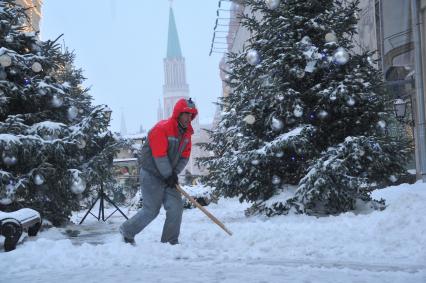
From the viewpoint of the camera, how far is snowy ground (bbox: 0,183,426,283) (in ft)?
14.3

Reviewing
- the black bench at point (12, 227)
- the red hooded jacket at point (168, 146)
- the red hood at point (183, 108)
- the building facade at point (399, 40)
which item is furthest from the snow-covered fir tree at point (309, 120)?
the building facade at point (399, 40)

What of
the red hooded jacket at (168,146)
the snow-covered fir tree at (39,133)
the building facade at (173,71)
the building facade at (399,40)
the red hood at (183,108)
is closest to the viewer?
the red hooded jacket at (168,146)

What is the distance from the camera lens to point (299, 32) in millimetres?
9961

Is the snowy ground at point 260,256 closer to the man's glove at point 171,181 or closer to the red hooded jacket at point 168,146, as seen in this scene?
the man's glove at point 171,181

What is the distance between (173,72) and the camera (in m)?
165

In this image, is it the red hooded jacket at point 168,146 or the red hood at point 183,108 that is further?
the red hood at point 183,108

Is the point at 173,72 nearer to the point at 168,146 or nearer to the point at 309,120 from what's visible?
Result: the point at 309,120

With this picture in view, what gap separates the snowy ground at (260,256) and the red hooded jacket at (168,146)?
37.9 inches

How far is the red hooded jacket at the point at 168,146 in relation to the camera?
6242 millimetres

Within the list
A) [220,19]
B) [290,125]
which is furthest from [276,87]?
[220,19]

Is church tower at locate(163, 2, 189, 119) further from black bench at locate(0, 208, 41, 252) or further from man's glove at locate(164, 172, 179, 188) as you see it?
man's glove at locate(164, 172, 179, 188)

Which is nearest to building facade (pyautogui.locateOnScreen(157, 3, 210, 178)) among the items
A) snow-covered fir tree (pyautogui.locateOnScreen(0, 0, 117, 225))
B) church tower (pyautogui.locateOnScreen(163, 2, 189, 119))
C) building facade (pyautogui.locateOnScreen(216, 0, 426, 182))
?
church tower (pyautogui.locateOnScreen(163, 2, 189, 119))

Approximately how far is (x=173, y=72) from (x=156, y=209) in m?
161

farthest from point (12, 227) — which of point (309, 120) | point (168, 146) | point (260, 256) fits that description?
point (309, 120)
